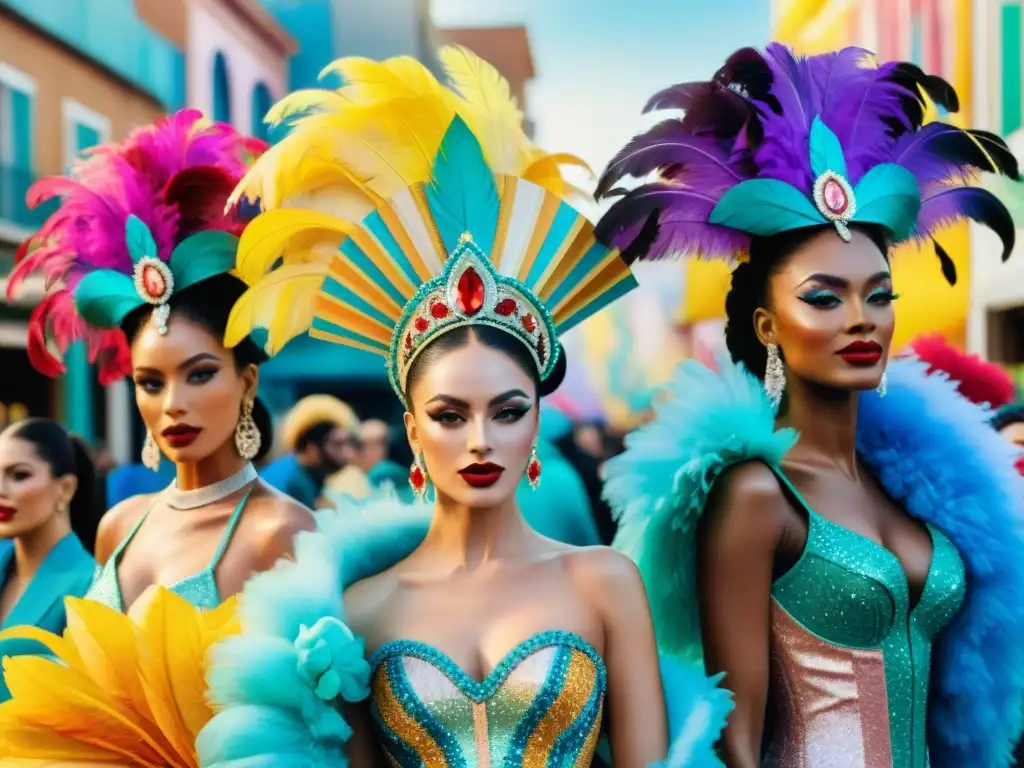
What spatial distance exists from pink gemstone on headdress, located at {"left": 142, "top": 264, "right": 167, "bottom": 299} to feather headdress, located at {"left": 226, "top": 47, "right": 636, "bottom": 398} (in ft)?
1.48

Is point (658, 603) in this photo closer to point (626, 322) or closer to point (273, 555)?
point (273, 555)

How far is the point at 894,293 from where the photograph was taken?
8.32 feet

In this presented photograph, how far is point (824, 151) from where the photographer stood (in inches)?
99.8

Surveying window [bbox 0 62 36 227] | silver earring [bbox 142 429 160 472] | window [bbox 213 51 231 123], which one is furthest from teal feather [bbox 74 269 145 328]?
window [bbox 213 51 231 123]

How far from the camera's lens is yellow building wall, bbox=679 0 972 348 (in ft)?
10.3

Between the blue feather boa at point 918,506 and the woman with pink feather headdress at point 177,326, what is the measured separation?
92 cm

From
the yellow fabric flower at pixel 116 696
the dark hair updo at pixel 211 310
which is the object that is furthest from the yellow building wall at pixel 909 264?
the yellow fabric flower at pixel 116 696

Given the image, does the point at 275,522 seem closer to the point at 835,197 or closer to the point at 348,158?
the point at 348,158

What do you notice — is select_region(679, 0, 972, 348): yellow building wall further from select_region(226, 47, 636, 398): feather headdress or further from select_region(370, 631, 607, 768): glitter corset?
select_region(370, 631, 607, 768): glitter corset

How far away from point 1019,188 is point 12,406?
917 cm

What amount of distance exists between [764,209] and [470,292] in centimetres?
67

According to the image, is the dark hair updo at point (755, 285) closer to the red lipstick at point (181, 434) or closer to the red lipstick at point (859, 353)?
the red lipstick at point (859, 353)

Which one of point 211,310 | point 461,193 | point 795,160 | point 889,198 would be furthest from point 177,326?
point 889,198

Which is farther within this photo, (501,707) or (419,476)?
(419,476)
